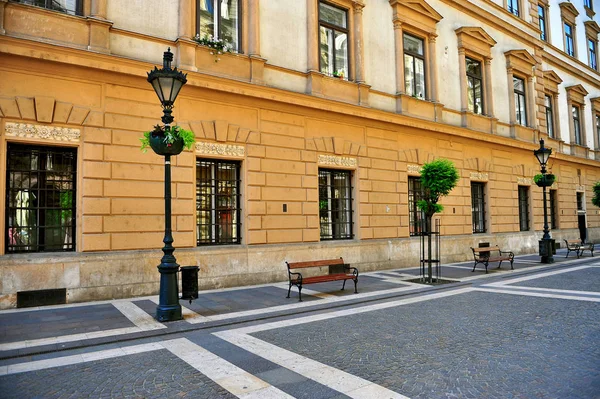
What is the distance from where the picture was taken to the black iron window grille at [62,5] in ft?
32.1

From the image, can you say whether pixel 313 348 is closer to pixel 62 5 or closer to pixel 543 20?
pixel 62 5

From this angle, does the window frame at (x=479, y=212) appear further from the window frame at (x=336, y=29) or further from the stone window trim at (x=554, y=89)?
the stone window trim at (x=554, y=89)

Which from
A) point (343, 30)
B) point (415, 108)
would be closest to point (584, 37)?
point (415, 108)

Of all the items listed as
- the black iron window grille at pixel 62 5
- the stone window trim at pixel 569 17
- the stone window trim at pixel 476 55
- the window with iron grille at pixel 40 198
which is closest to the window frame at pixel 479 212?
the stone window trim at pixel 476 55

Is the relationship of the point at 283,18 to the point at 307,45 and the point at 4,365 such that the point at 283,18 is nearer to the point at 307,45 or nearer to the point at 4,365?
the point at 307,45

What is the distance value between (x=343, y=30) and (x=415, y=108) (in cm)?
443

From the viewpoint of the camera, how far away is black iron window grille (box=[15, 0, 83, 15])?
9773 mm

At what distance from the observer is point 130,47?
1066cm

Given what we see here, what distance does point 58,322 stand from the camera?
7617 millimetres

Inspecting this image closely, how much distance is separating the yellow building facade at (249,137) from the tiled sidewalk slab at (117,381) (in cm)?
483

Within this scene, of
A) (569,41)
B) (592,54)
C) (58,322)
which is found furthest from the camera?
(592,54)

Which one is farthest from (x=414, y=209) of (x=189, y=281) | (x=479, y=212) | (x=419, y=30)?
(x=189, y=281)

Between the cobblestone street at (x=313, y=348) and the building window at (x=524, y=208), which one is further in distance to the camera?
the building window at (x=524, y=208)

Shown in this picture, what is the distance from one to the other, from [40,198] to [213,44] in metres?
6.11
